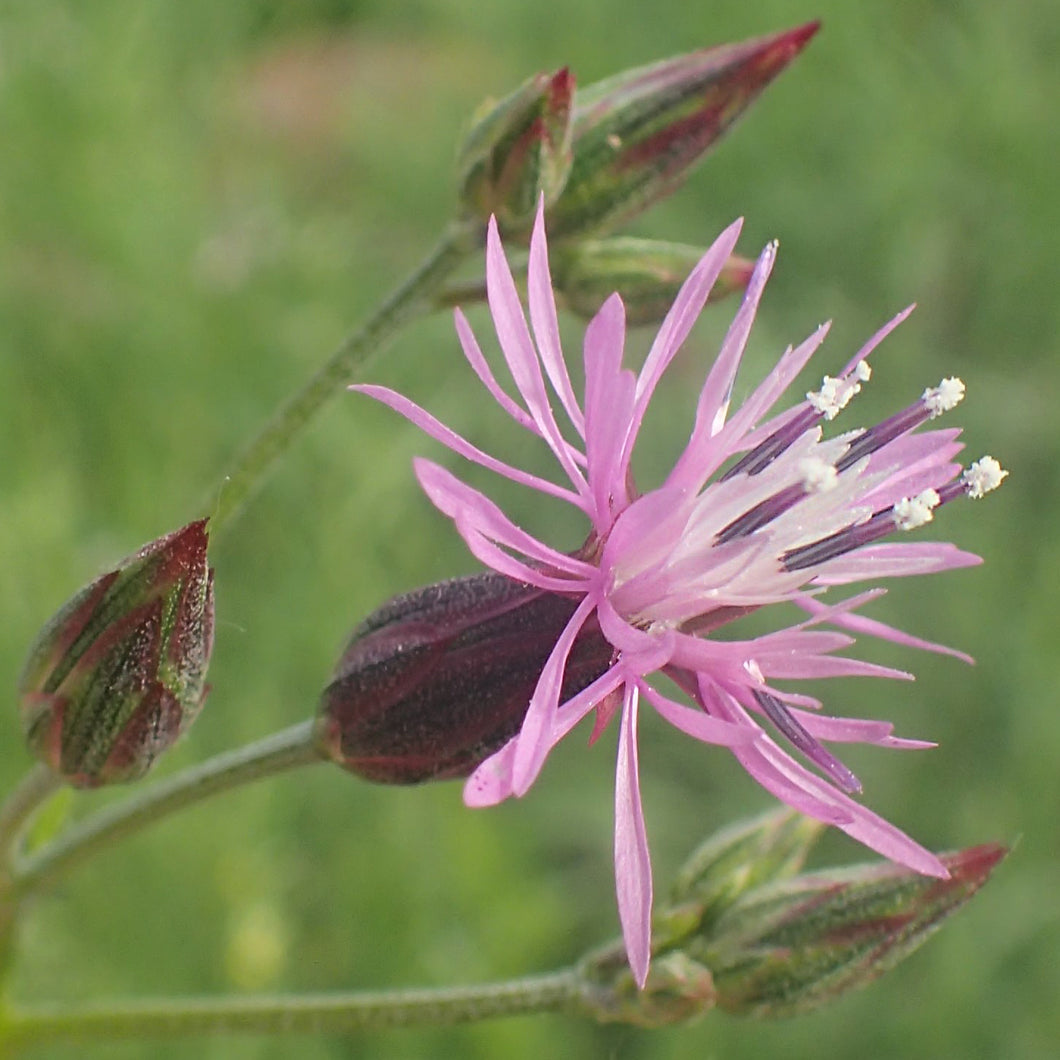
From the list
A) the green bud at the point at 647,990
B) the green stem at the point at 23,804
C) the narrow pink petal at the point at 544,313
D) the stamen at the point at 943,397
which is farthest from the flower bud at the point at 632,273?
the green stem at the point at 23,804

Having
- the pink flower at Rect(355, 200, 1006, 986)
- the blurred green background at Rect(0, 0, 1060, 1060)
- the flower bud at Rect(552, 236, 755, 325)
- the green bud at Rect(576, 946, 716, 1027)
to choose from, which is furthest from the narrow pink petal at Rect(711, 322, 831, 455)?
the blurred green background at Rect(0, 0, 1060, 1060)

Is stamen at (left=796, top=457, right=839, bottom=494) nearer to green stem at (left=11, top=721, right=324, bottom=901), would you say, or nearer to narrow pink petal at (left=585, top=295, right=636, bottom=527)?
narrow pink petal at (left=585, top=295, right=636, bottom=527)

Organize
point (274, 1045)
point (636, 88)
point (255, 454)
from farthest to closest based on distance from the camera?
point (274, 1045) → point (636, 88) → point (255, 454)

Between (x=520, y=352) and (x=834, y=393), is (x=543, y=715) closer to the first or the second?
(x=520, y=352)

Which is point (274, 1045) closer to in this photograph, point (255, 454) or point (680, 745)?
point (680, 745)

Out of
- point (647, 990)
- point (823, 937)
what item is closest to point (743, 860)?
point (823, 937)

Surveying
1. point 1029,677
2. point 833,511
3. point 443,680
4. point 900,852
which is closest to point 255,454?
point 443,680
